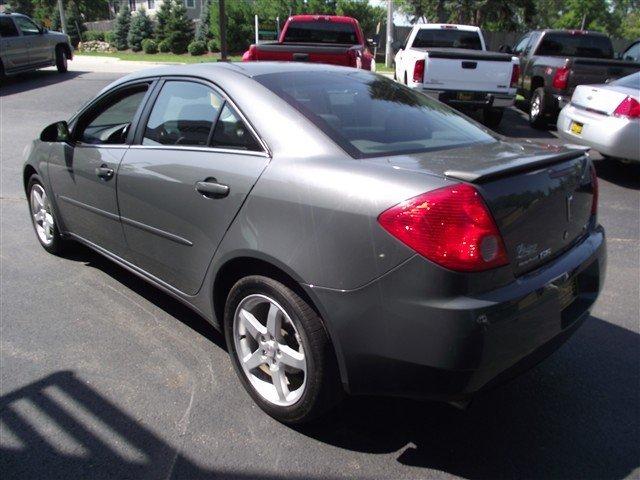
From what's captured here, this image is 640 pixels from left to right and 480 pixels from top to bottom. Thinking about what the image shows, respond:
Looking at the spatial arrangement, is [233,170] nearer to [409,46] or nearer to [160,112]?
[160,112]

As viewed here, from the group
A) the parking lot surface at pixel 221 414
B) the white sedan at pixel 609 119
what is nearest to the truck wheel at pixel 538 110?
the white sedan at pixel 609 119

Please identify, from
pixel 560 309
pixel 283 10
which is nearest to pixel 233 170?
pixel 560 309

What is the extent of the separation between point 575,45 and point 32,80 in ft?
50.4

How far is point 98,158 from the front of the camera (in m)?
3.74

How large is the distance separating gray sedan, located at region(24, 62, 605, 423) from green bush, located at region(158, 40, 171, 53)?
4083 cm

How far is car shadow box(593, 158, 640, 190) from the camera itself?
296 inches

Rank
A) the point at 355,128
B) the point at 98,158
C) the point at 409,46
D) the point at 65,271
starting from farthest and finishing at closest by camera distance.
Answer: the point at 409,46 < the point at 65,271 < the point at 98,158 < the point at 355,128

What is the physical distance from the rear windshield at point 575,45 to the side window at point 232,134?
11263 mm

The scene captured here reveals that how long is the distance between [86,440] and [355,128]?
1.96 m

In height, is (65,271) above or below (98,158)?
below

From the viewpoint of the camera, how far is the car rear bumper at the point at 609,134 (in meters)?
6.91

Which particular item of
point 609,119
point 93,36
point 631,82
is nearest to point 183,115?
point 609,119

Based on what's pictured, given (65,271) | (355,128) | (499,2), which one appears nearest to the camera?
(355,128)

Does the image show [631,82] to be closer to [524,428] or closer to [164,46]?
[524,428]
